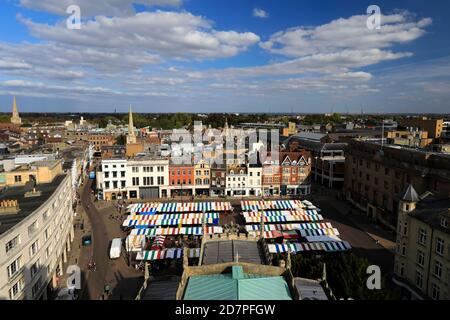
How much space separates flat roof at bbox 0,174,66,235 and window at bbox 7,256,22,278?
2516mm

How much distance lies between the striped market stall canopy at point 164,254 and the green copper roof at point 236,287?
19956 millimetres

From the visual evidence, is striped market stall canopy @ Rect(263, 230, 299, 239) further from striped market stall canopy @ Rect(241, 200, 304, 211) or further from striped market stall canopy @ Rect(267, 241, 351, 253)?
striped market stall canopy @ Rect(241, 200, 304, 211)

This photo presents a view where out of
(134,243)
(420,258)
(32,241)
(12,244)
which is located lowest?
(134,243)

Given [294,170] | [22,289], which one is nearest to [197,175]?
[294,170]

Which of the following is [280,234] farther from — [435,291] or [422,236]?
[435,291]

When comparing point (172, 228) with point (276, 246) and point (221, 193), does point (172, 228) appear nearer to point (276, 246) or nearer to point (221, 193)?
point (276, 246)

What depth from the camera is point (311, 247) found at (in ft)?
124

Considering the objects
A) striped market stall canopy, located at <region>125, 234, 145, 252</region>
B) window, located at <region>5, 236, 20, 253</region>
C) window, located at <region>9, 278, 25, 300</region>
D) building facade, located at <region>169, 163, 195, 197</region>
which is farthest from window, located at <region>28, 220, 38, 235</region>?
building facade, located at <region>169, 163, 195, 197</region>

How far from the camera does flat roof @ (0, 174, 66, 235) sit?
85.4ft

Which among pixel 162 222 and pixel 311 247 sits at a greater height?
pixel 162 222

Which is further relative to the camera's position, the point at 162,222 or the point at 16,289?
the point at 162,222

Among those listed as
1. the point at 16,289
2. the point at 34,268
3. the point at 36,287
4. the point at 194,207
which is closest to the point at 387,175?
the point at 194,207

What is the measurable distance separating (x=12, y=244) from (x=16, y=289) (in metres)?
3.40
